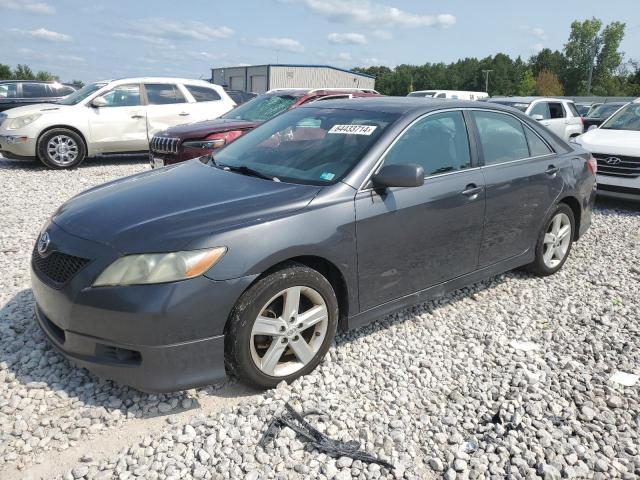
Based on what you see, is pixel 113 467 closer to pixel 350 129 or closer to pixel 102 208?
pixel 102 208

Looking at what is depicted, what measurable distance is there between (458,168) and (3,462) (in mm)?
3232

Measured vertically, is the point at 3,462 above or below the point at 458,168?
below

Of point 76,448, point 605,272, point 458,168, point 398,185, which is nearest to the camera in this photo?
point 76,448

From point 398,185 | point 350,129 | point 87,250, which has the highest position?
point 350,129

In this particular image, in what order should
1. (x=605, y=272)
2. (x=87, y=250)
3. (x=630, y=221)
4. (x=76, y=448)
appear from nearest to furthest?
(x=76, y=448) < (x=87, y=250) < (x=605, y=272) < (x=630, y=221)

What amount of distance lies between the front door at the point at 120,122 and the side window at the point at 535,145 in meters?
8.16

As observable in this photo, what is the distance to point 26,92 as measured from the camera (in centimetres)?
1415

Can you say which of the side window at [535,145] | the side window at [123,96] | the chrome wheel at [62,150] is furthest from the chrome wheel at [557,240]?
the chrome wheel at [62,150]

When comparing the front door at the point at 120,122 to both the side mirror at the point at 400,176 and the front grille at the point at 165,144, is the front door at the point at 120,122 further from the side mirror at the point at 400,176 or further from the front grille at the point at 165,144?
the side mirror at the point at 400,176

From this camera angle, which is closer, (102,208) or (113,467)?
(113,467)

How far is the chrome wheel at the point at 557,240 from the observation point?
16.0 feet

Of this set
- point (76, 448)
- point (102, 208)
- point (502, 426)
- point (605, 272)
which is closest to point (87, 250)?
point (102, 208)

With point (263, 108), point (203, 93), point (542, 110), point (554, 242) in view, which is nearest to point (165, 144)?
point (263, 108)

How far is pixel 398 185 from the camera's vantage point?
10.5 ft
